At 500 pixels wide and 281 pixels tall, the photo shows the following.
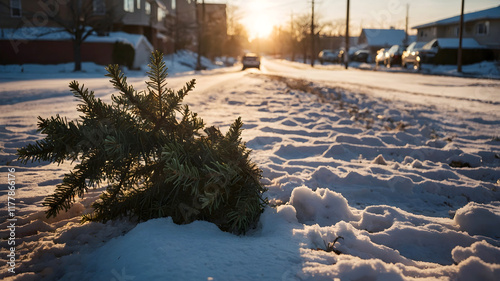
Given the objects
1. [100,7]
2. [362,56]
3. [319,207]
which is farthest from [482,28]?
[319,207]

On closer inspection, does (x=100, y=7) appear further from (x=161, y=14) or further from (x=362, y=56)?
(x=362, y=56)

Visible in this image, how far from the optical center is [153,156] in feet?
6.14

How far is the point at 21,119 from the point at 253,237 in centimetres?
512

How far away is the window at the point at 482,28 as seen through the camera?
4155 cm

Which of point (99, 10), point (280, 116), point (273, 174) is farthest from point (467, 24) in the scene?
point (273, 174)

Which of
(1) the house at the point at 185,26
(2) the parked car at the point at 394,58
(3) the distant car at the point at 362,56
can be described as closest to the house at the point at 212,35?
(1) the house at the point at 185,26

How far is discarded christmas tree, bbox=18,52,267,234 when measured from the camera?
1.77 meters

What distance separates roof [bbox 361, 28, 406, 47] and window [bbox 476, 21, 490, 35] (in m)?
28.8

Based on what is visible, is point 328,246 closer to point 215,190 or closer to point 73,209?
point 215,190

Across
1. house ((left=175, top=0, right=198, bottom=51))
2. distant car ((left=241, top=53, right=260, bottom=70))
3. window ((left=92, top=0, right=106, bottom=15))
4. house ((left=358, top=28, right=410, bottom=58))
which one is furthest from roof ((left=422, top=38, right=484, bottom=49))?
house ((left=358, top=28, right=410, bottom=58))

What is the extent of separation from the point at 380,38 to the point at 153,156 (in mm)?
80764

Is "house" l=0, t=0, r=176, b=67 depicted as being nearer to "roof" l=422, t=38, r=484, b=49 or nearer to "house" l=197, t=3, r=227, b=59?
"house" l=197, t=3, r=227, b=59

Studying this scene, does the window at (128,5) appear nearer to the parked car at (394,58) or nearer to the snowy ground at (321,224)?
the parked car at (394,58)

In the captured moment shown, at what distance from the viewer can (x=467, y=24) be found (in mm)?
44156
